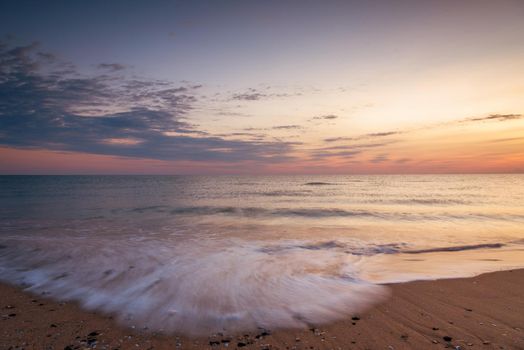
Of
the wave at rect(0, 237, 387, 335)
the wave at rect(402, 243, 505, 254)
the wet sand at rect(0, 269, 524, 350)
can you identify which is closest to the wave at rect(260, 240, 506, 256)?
the wave at rect(402, 243, 505, 254)

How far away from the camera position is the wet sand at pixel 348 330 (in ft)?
15.4

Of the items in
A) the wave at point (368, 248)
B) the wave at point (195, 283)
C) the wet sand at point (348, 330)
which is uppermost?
the wet sand at point (348, 330)

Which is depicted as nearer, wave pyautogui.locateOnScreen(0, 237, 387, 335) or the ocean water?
wave pyautogui.locateOnScreen(0, 237, 387, 335)

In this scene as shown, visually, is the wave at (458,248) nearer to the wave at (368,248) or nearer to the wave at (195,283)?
the wave at (368,248)

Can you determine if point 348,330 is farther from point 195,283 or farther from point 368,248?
point 368,248

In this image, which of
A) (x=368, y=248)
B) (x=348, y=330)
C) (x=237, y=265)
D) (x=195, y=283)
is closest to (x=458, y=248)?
(x=368, y=248)

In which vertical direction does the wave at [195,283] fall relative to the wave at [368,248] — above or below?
above

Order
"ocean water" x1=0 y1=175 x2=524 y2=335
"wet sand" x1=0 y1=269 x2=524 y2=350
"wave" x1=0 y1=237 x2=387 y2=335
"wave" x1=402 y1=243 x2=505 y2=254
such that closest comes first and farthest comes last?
1. "wet sand" x1=0 y1=269 x2=524 y2=350
2. "wave" x1=0 y1=237 x2=387 y2=335
3. "ocean water" x1=0 y1=175 x2=524 y2=335
4. "wave" x1=402 y1=243 x2=505 y2=254

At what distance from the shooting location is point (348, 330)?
17.0 feet

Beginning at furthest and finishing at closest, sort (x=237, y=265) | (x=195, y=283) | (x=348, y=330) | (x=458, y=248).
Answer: (x=458, y=248) → (x=237, y=265) → (x=195, y=283) → (x=348, y=330)

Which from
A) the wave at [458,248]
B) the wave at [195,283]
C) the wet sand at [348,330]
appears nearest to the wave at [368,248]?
the wave at [458,248]

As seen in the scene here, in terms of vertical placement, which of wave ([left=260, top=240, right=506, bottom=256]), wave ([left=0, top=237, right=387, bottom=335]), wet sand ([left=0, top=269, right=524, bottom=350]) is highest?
wet sand ([left=0, top=269, right=524, bottom=350])

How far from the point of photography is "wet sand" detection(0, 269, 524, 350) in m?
4.68

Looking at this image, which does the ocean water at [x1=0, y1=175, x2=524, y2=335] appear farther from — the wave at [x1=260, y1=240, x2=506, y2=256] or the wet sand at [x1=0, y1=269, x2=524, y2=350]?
the wet sand at [x1=0, y1=269, x2=524, y2=350]
